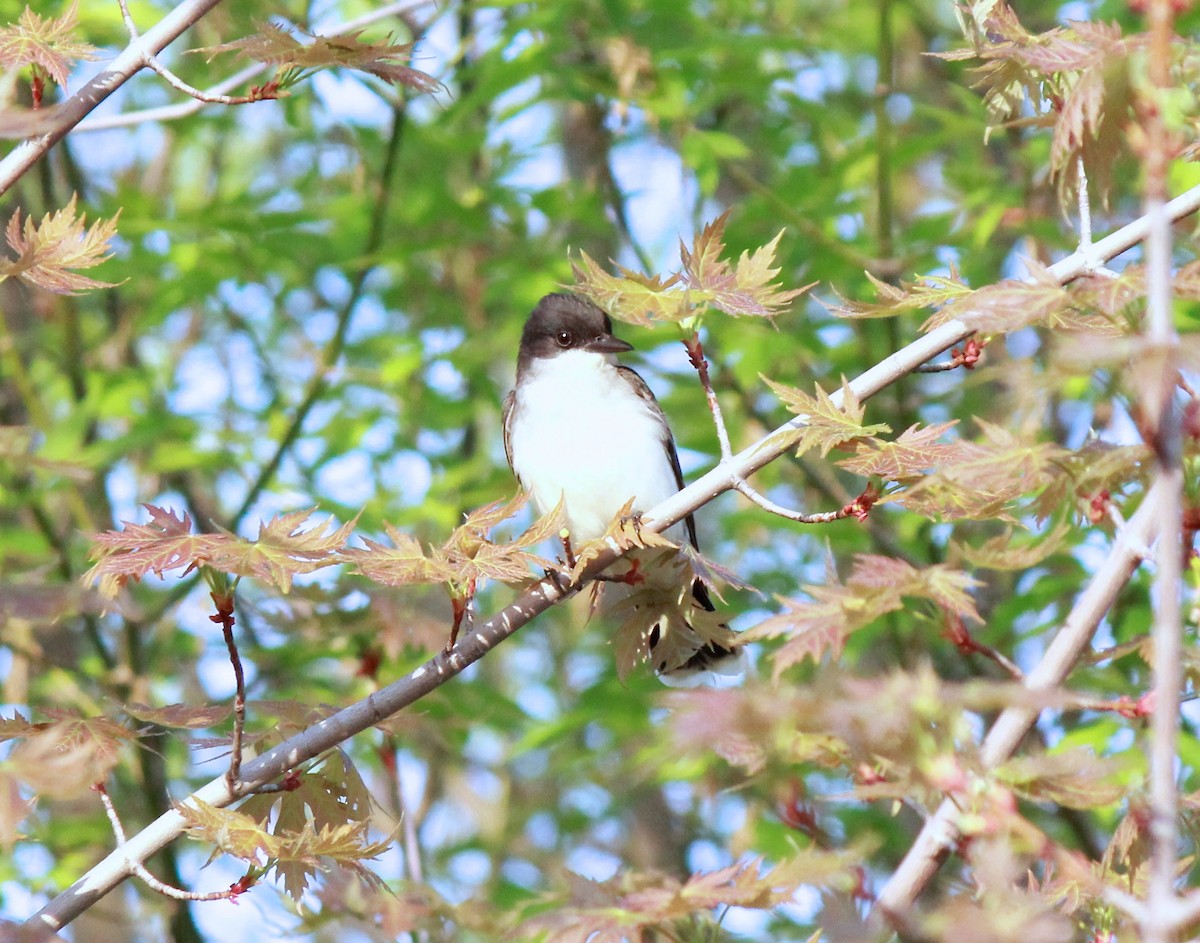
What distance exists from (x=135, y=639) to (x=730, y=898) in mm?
4057

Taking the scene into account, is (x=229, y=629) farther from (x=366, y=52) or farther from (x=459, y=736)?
(x=459, y=736)

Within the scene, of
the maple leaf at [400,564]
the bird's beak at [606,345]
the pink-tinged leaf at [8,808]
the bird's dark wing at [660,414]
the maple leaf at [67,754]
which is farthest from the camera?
the bird's dark wing at [660,414]

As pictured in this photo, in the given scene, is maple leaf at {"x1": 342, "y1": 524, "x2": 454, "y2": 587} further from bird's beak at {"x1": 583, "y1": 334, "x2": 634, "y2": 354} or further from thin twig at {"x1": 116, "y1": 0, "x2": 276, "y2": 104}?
bird's beak at {"x1": 583, "y1": 334, "x2": 634, "y2": 354}

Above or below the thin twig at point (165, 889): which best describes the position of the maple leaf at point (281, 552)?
above

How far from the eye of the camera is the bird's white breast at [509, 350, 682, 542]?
5.07 metres

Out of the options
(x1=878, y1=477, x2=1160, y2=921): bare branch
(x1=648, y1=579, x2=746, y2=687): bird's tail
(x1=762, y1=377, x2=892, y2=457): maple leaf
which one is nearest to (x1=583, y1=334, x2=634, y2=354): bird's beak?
(x1=648, y1=579, x2=746, y2=687): bird's tail

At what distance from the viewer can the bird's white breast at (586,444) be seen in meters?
5.07

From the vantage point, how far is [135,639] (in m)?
5.89

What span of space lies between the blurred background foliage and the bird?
290mm

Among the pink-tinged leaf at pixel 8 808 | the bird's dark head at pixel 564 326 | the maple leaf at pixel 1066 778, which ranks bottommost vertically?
the bird's dark head at pixel 564 326

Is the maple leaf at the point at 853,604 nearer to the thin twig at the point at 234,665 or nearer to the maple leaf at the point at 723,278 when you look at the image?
the maple leaf at the point at 723,278

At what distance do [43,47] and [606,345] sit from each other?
254 centimetres

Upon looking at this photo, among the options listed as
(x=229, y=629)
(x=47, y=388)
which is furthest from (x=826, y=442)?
(x=47, y=388)

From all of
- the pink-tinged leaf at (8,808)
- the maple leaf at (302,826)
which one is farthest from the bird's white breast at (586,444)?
the pink-tinged leaf at (8,808)
